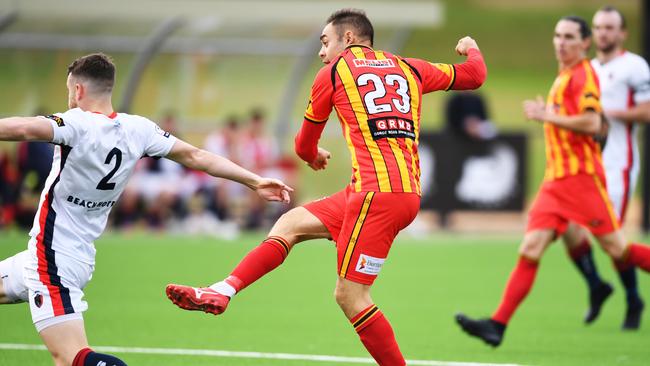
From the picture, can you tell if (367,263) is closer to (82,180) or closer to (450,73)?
(450,73)

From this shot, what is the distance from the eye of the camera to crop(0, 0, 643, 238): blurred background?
62.4ft

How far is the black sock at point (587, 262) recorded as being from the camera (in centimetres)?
997

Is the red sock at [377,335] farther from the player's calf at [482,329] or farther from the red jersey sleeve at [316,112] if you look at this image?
the player's calf at [482,329]

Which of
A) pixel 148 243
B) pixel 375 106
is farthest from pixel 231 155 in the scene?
pixel 375 106

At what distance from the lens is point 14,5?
62.4 ft

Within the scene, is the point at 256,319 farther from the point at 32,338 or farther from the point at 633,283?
the point at 633,283

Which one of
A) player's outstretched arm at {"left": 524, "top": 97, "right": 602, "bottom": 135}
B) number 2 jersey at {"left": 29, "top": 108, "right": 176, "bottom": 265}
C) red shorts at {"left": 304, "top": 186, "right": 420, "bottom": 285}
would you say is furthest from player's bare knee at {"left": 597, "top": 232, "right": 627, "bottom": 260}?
number 2 jersey at {"left": 29, "top": 108, "right": 176, "bottom": 265}

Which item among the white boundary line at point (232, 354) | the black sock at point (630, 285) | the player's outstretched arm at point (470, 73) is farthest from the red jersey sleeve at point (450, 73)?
the black sock at point (630, 285)

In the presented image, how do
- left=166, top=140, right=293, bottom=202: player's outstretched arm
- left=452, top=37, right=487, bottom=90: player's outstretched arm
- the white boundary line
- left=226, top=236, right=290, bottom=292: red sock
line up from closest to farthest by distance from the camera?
left=166, top=140, right=293, bottom=202: player's outstretched arm → left=226, top=236, right=290, bottom=292: red sock → left=452, top=37, right=487, bottom=90: player's outstretched arm → the white boundary line

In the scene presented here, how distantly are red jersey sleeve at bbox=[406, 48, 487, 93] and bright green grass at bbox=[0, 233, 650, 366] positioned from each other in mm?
2167

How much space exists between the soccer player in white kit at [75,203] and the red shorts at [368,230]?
1118mm

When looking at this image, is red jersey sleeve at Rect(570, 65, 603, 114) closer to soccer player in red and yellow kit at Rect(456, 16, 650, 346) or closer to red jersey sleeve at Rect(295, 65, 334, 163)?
soccer player in red and yellow kit at Rect(456, 16, 650, 346)

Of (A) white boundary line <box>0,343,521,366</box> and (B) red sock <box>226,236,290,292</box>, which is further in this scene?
(A) white boundary line <box>0,343,521,366</box>

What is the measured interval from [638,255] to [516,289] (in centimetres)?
116
